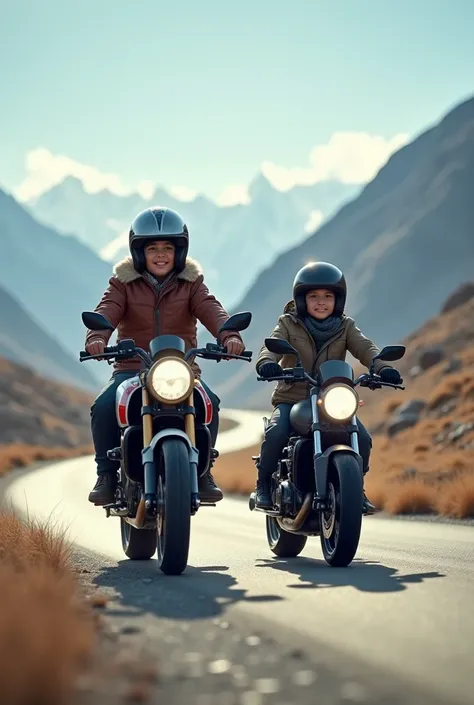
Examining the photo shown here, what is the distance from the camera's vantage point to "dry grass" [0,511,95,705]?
3633 millimetres

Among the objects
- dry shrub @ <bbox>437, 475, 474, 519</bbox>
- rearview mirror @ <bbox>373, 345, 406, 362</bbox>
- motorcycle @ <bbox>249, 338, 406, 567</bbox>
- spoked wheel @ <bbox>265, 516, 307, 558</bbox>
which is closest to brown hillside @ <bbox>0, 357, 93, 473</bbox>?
dry shrub @ <bbox>437, 475, 474, 519</bbox>

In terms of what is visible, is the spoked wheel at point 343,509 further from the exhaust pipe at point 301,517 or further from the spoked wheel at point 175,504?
the spoked wheel at point 175,504

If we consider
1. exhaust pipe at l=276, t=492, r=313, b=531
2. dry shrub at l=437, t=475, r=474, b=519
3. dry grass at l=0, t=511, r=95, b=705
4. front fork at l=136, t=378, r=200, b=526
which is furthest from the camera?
dry shrub at l=437, t=475, r=474, b=519

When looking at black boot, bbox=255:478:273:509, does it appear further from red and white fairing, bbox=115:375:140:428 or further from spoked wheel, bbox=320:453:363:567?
red and white fairing, bbox=115:375:140:428

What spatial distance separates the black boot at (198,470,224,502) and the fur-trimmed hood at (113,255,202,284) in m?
1.70

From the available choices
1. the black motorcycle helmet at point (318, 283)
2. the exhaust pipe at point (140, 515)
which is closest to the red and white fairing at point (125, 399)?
the exhaust pipe at point (140, 515)

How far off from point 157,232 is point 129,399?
4.67 ft

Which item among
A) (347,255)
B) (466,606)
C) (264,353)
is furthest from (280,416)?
(347,255)

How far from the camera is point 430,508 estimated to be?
17.3m

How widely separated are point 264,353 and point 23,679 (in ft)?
20.1

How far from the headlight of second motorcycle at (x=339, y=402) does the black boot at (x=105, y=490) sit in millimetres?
1713

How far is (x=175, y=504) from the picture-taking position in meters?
7.50

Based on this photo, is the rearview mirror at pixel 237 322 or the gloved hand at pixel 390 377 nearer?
the rearview mirror at pixel 237 322

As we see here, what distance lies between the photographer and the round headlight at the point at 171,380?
7.93 m
